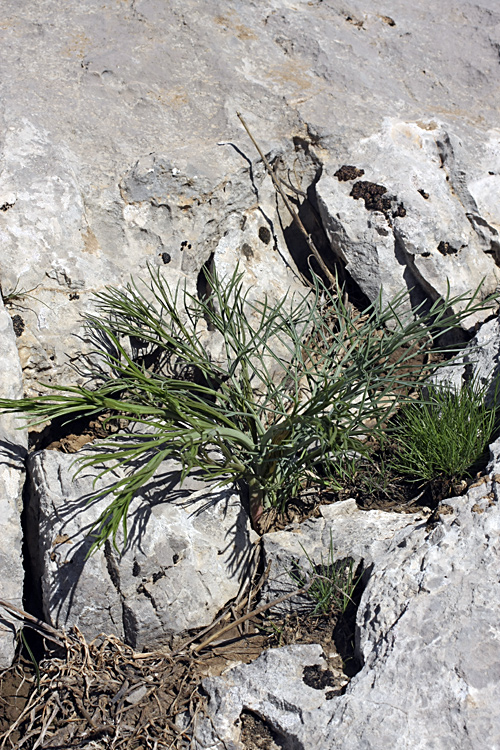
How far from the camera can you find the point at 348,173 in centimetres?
322

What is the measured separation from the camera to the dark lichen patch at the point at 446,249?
3109 millimetres

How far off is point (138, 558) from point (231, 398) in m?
0.75

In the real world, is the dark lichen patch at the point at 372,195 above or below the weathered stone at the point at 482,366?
above

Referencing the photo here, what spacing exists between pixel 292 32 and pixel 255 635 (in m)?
3.61

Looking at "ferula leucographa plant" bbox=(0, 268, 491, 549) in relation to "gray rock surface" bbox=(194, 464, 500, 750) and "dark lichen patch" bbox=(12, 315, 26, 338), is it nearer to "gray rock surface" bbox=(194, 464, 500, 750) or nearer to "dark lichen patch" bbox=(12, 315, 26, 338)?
"dark lichen patch" bbox=(12, 315, 26, 338)

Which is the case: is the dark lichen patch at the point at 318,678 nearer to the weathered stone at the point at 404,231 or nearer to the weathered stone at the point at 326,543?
the weathered stone at the point at 326,543

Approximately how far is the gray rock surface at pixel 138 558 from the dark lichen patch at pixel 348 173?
1.89 m

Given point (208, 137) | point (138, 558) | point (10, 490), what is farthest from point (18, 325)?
point (208, 137)

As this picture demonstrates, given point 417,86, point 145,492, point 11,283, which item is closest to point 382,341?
point 145,492

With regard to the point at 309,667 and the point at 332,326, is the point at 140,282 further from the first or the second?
the point at 309,667

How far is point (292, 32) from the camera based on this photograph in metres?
3.84

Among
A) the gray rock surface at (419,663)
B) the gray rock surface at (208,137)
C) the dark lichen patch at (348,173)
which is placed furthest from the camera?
the dark lichen patch at (348,173)

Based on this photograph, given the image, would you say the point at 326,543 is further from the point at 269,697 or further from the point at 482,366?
the point at 482,366

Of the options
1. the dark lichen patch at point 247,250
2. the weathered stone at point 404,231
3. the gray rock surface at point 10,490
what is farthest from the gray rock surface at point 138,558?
the weathered stone at point 404,231
